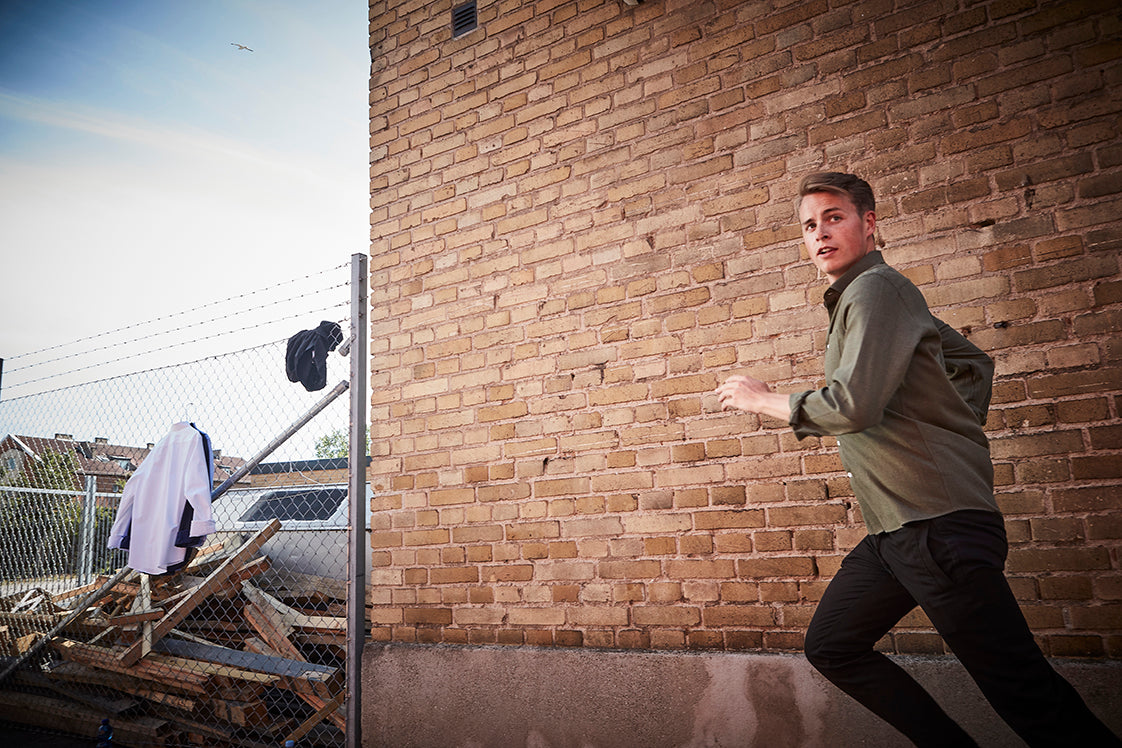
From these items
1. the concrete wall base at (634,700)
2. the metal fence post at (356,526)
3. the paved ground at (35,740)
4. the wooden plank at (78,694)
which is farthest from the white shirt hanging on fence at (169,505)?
the concrete wall base at (634,700)

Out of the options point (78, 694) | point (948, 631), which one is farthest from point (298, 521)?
point (948, 631)

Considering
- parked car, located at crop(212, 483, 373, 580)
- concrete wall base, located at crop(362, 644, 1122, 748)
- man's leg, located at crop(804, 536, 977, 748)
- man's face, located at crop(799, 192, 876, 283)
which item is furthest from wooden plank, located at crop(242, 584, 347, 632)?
man's face, located at crop(799, 192, 876, 283)

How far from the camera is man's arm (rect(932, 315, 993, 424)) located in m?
1.87

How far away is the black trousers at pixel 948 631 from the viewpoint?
4.73 ft

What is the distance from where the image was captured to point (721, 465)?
2.78 metres

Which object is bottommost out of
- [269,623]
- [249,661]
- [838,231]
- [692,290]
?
[249,661]

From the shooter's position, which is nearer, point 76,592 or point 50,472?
A: point 76,592

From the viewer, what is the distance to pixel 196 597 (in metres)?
4.12

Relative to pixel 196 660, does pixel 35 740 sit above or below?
below

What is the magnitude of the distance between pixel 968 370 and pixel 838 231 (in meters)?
0.55

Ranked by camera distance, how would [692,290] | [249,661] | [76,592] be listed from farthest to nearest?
[76,592] < [249,661] < [692,290]

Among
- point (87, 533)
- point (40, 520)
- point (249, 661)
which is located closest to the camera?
point (249, 661)

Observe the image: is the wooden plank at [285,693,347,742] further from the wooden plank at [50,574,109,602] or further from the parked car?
the wooden plank at [50,574,109,602]

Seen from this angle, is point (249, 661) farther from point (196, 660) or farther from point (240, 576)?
point (240, 576)
